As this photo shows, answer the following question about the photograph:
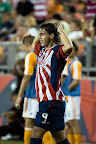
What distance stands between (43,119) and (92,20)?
5589mm

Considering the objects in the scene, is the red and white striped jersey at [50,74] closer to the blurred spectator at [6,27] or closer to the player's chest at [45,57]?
the player's chest at [45,57]

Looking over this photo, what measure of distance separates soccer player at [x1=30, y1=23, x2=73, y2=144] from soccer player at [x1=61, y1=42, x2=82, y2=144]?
2632 mm

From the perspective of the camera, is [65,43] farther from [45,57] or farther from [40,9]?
[40,9]

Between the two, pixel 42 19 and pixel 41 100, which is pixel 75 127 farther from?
pixel 42 19

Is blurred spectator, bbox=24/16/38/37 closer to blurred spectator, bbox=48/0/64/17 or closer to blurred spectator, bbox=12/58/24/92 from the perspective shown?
blurred spectator, bbox=12/58/24/92

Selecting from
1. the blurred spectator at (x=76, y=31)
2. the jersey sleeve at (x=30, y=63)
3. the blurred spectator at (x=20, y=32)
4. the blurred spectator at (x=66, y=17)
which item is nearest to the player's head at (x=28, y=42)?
the jersey sleeve at (x=30, y=63)

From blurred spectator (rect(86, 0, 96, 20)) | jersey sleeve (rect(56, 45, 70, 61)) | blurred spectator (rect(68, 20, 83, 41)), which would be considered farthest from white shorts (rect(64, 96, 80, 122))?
blurred spectator (rect(86, 0, 96, 20))

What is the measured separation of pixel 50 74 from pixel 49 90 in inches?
8.6

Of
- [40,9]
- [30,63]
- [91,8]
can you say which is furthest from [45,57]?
[40,9]

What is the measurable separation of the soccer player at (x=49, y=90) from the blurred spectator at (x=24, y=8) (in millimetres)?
7549

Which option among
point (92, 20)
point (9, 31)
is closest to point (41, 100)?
point (92, 20)

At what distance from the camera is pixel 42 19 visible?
13.9 meters

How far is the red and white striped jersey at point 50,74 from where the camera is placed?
6.16m

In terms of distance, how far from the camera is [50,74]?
6.21 m
